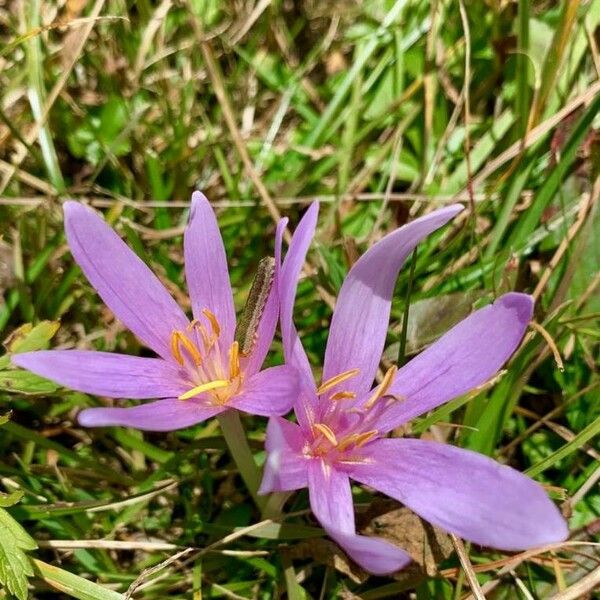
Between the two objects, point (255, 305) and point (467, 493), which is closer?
point (467, 493)

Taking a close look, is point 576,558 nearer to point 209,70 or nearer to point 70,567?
point 70,567

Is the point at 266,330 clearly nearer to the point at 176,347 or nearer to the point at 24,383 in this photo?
the point at 176,347

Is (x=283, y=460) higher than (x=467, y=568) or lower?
higher

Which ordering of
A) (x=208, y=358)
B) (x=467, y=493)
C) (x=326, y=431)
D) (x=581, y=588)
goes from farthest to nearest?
(x=581, y=588) → (x=208, y=358) → (x=326, y=431) → (x=467, y=493)

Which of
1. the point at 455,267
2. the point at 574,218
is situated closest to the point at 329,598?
the point at 455,267

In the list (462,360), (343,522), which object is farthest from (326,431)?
(462,360)

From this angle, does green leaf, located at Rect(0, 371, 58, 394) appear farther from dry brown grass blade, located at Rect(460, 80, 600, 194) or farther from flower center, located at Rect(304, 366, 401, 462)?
dry brown grass blade, located at Rect(460, 80, 600, 194)

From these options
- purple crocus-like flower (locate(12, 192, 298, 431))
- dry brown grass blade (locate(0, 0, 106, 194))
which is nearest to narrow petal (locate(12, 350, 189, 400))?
purple crocus-like flower (locate(12, 192, 298, 431))
